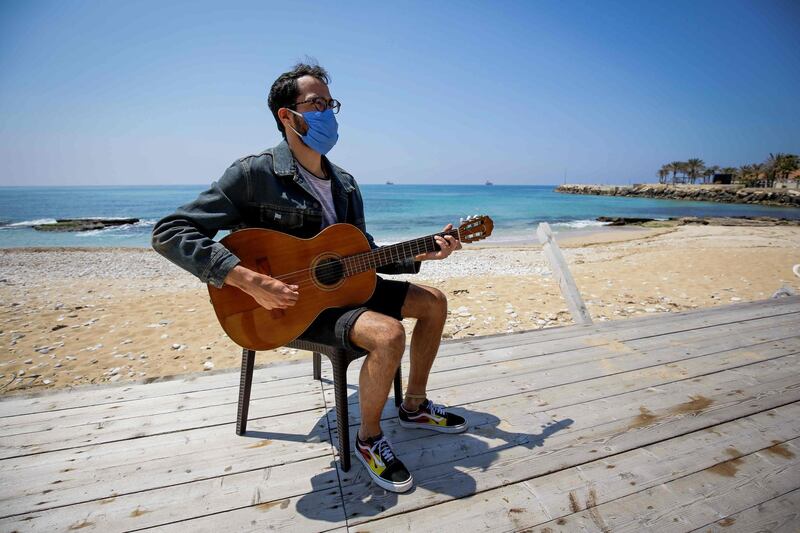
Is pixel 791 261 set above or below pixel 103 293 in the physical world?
above

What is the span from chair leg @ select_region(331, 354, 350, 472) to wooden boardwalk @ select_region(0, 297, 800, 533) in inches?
4.7

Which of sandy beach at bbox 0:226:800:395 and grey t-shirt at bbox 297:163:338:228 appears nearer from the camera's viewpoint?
grey t-shirt at bbox 297:163:338:228

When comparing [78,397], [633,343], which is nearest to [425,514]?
[78,397]

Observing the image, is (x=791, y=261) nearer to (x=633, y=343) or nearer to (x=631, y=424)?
(x=633, y=343)

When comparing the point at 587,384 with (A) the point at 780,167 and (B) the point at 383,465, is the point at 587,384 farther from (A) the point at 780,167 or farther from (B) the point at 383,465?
(A) the point at 780,167

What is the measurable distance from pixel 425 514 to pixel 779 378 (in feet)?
11.0

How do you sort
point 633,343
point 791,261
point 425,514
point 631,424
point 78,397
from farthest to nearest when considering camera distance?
point 791,261 → point 633,343 → point 78,397 → point 631,424 → point 425,514

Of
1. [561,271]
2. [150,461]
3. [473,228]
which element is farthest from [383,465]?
[561,271]

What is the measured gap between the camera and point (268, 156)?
236 cm

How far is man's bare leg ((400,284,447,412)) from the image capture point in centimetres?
252

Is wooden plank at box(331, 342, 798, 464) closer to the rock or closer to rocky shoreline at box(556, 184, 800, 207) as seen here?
the rock

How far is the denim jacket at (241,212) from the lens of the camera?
76.7 inches

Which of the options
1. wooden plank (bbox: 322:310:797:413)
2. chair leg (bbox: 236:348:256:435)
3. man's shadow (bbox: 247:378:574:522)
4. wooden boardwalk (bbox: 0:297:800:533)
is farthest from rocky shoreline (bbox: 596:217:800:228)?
chair leg (bbox: 236:348:256:435)

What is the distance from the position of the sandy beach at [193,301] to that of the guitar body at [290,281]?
6.03 ft
